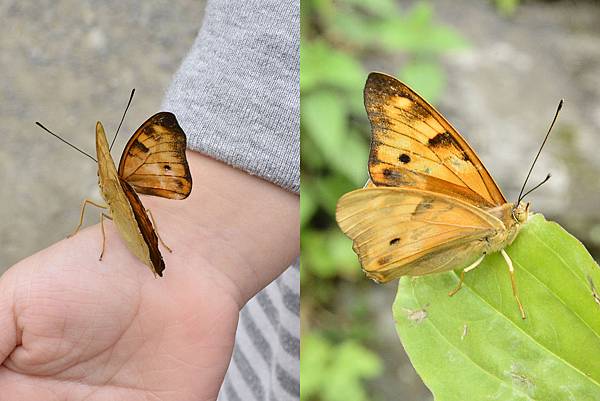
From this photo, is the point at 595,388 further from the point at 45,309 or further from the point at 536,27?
the point at 45,309

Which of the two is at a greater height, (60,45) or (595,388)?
(595,388)

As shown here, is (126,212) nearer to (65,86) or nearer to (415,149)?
(415,149)

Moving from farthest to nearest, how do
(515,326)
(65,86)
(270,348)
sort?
(65,86), (270,348), (515,326)

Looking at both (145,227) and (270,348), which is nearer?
(145,227)

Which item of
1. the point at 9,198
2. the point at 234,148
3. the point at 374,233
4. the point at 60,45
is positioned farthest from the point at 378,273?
the point at 60,45

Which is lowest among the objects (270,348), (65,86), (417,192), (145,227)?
(65,86)

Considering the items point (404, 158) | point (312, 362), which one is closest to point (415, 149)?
point (404, 158)

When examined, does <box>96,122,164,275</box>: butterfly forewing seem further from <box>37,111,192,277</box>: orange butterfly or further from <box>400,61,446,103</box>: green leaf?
<box>400,61,446,103</box>: green leaf

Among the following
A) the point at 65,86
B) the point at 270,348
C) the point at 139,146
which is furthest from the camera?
the point at 65,86
